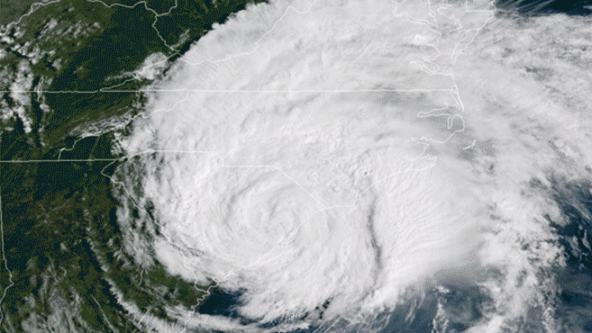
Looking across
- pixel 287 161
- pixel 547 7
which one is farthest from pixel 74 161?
pixel 547 7

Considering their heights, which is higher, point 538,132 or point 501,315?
point 538,132

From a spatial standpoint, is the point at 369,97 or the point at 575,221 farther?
the point at 369,97

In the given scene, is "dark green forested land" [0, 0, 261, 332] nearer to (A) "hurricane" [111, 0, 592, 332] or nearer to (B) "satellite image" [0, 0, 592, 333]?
(B) "satellite image" [0, 0, 592, 333]

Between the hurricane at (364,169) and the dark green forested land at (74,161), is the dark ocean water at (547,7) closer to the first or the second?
the hurricane at (364,169)

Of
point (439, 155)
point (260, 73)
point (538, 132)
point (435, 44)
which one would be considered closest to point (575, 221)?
point (538, 132)

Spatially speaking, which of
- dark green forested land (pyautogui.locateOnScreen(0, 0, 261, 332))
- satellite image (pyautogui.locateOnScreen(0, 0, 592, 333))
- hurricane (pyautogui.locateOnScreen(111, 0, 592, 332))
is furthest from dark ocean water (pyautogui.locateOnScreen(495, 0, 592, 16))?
dark green forested land (pyautogui.locateOnScreen(0, 0, 261, 332))

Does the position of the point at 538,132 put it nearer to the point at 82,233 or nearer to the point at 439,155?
the point at 439,155

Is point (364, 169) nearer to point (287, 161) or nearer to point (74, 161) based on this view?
point (287, 161)
